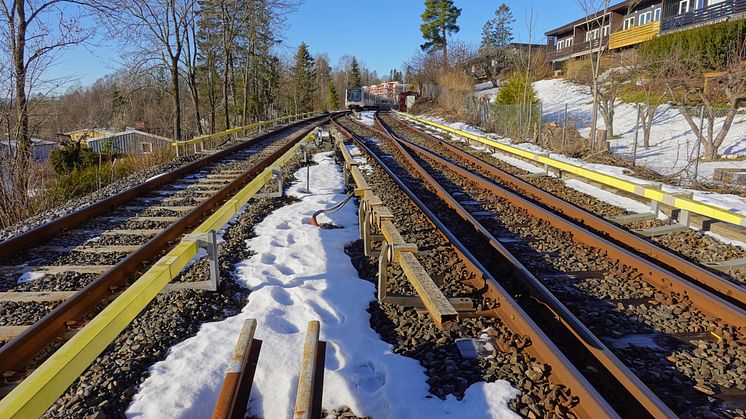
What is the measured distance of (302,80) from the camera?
71938 millimetres

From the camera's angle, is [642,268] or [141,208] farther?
[141,208]

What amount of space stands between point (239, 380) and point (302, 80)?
72.4 m

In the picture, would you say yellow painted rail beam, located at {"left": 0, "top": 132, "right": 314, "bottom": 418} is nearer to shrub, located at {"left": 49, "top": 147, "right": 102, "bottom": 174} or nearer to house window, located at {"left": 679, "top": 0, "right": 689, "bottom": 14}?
shrub, located at {"left": 49, "top": 147, "right": 102, "bottom": 174}

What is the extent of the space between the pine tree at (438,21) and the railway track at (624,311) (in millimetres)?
65684

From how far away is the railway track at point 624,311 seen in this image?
3309 millimetres

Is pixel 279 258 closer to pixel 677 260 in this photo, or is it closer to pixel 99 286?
pixel 99 286

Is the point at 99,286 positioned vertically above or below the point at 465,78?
below

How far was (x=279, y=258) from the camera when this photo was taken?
5879 mm

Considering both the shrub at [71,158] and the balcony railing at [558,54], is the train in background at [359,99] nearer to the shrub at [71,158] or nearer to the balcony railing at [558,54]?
the balcony railing at [558,54]

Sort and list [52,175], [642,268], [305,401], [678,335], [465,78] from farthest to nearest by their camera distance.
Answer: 1. [465,78]
2. [52,175]
3. [642,268]
4. [678,335]
5. [305,401]

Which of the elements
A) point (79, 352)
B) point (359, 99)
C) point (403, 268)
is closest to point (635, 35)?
point (359, 99)

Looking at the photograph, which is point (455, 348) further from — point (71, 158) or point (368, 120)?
point (368, 120)

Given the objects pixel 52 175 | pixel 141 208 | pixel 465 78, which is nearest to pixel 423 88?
pixel 465 78

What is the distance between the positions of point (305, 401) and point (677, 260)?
16.3ft
